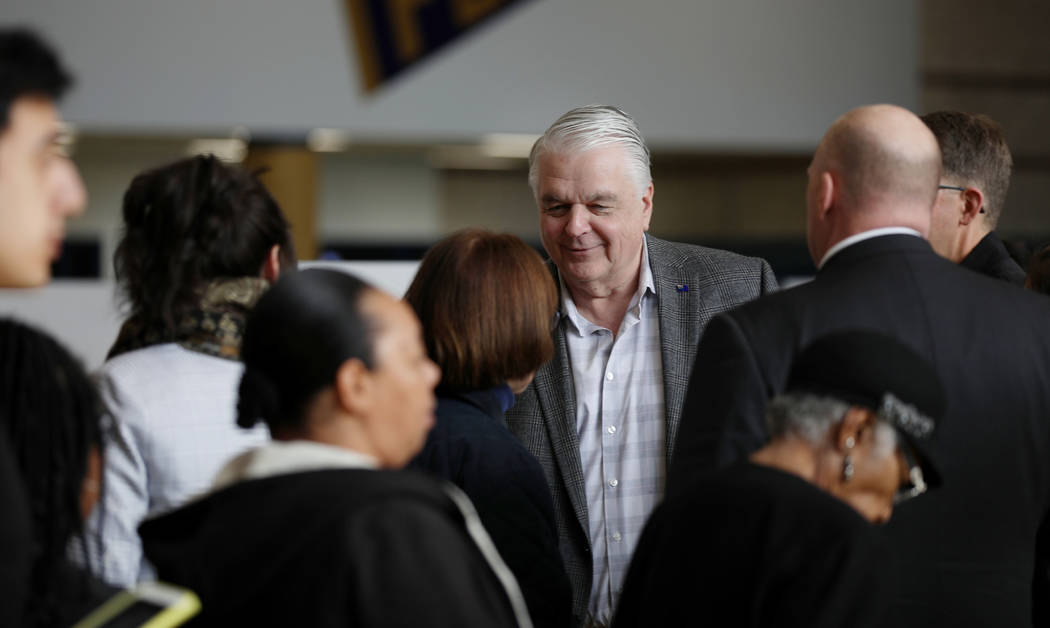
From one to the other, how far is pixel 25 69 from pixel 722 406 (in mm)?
1035

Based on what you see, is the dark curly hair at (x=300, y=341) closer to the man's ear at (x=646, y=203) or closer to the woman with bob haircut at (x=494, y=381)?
the woman with bob haircut at (x=494, y=381)

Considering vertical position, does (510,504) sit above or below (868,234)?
below

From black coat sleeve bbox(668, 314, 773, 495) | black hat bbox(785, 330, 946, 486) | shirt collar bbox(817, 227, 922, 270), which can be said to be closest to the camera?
black hat bbox(785, 330, 946, 486)

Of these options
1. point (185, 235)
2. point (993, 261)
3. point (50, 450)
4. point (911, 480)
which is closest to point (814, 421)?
point (911, 480)

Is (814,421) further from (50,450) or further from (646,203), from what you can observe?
(646,203)

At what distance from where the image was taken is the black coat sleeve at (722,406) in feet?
5.43

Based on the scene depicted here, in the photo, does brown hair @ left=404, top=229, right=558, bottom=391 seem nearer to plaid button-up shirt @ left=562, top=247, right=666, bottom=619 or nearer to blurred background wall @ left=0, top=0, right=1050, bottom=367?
plaid button-up shirt @ left=562, top=247, right=666, bottom=619

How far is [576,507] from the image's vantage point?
2217mm

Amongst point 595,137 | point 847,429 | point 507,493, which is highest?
point 595,137

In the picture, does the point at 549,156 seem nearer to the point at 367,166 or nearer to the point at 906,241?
the point at 906,241

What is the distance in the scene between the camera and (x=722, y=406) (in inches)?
65.7

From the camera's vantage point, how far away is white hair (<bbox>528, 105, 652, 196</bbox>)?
2.39m

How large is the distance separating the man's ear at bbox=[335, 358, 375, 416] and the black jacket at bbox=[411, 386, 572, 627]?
20.0 inches

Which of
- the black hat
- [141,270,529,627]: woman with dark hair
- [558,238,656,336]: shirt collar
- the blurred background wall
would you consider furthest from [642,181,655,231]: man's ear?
the blurred background wall
